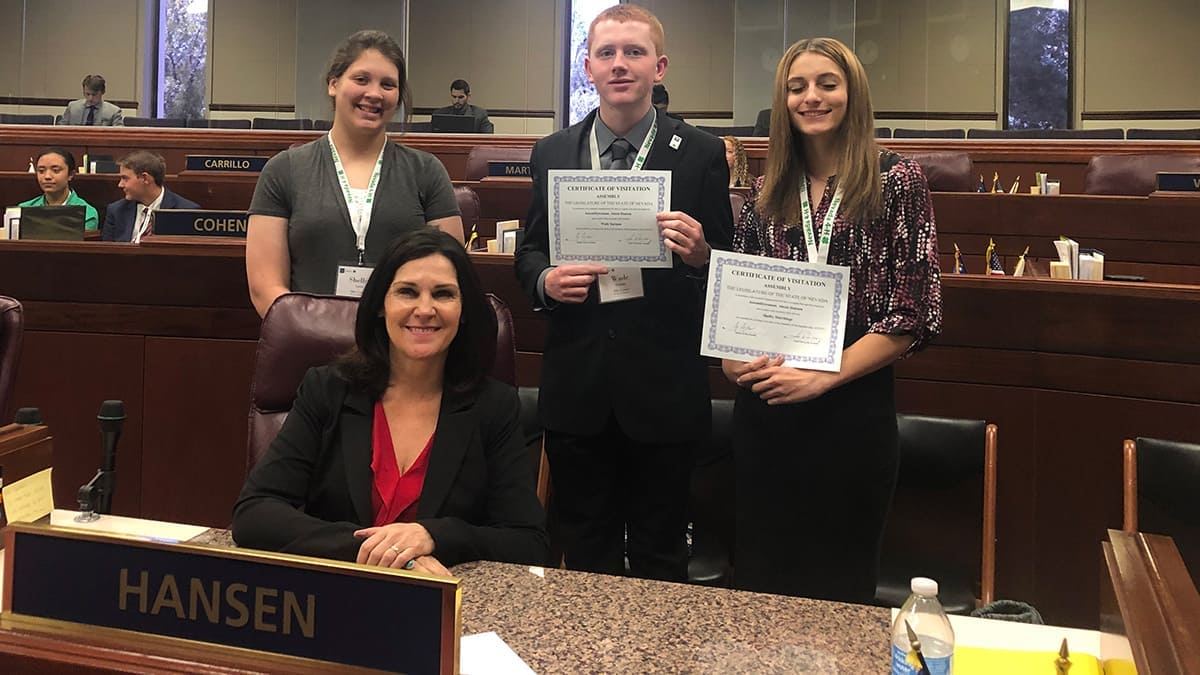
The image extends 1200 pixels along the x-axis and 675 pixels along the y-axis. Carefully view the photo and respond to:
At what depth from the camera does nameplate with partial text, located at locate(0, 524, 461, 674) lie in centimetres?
73

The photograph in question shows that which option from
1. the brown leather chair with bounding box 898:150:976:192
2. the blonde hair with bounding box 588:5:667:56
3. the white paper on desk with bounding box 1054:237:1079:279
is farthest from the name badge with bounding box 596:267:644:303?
the brown leather chair with bounding box 898:150:976:192

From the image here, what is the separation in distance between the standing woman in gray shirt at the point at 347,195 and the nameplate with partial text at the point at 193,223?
837mm

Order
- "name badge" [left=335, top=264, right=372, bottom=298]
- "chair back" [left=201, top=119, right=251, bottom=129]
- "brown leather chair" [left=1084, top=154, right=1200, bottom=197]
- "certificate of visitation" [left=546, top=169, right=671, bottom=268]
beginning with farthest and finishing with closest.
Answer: "chair back" [left=201, top=119, right=251, bottom=129]
"brown leather chair" [left=1084, top=154, right=1200, bottom=197]
"name badge" [left=335, top=264, right=372, bottom=298]
"certificate of visitation" [left=546, top=169, right=671, bottom=268]

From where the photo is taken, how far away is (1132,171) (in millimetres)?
5730

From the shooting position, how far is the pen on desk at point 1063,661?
104 cm

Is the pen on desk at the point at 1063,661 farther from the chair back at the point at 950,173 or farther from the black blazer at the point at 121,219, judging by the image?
the black blazer at the point at 121,219

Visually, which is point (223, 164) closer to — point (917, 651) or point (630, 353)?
point (630, 353)

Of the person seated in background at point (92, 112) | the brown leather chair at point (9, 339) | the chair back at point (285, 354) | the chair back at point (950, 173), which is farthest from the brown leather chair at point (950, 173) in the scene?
the person seated in background at point (92, 112)

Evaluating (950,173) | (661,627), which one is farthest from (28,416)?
(950,173)

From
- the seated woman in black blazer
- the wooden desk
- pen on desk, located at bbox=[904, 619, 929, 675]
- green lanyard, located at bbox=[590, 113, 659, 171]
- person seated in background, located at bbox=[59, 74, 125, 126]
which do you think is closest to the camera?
pen on desk, located at bbox=[904, 619, 929, 675]

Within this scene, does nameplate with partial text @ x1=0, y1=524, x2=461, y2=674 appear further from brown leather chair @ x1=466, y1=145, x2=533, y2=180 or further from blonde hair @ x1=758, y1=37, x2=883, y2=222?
brown leather chair @ x1=466, y1=145, x2=533, y2=180

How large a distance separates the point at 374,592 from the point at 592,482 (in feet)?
4.25

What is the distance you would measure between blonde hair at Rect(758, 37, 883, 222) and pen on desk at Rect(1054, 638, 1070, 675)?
0.91 m
